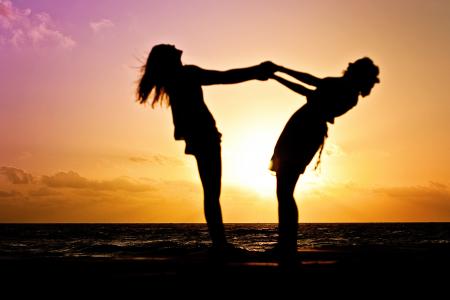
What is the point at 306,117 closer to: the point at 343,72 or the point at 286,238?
the point at 343,72

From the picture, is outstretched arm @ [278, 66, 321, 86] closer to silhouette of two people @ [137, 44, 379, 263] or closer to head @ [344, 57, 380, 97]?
silhouette of two people @ [137, 44, 379, 263]

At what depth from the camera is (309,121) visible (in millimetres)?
4664

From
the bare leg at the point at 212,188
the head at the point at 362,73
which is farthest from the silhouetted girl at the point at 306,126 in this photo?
the bare leg at the point at 212,188

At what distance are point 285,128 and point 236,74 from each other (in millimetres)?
855

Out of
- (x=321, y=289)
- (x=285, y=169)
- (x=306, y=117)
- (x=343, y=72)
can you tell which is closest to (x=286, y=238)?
(x=285, y=169)

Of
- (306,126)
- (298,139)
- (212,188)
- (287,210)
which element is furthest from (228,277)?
(306,126)

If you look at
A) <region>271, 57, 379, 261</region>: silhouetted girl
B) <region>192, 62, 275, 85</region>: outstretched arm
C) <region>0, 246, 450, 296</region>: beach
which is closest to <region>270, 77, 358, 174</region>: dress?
<region>271, 57, 379, 261</region>: silhouetted girl

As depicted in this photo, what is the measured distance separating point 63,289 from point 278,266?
1.73m

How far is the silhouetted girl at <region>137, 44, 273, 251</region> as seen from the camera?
4.91 meters

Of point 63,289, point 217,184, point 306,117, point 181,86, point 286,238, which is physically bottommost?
point 63,289

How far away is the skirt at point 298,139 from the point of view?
4.65 meters

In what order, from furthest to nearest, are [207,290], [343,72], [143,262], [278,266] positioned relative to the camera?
[343,72], [143,262], [278,266], [207,290]

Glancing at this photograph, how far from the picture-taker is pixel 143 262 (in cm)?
445

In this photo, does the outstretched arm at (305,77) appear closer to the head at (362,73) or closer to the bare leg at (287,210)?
the head at (362,73)
